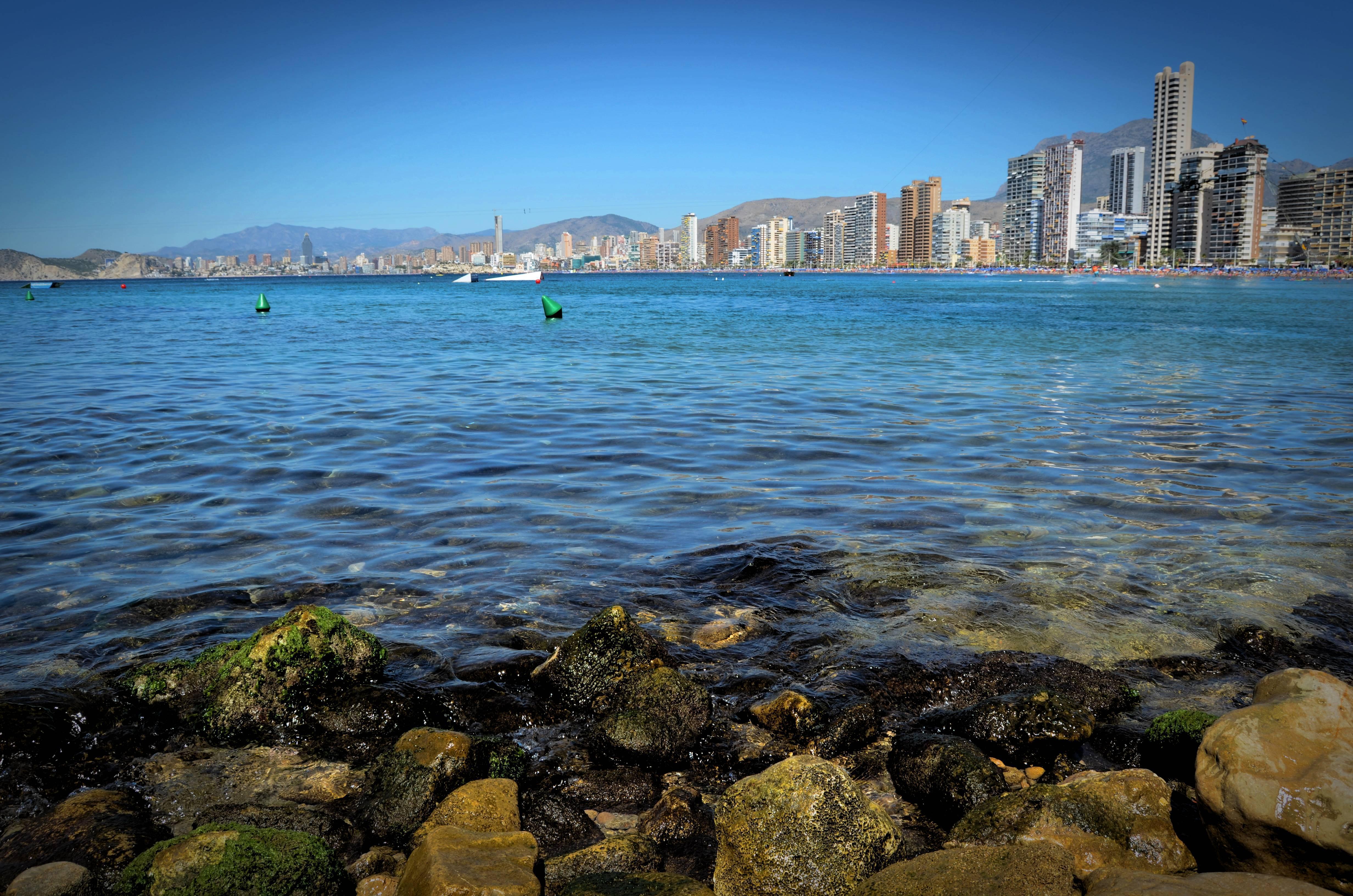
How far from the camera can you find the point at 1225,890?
301 cm

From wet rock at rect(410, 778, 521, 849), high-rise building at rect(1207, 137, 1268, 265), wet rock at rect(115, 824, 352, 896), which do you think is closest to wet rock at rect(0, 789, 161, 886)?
wet rock at rect(115, 824, 352, 896)

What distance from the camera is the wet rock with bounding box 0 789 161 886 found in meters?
3.74

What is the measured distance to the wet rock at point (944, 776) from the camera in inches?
169

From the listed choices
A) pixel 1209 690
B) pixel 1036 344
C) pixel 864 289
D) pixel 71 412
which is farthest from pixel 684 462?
pixel 864 289

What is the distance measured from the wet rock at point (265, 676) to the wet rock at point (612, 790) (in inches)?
72.7

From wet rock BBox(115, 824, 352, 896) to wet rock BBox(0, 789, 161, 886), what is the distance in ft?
0.80

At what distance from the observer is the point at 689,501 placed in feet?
32.9

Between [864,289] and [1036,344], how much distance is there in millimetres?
87916

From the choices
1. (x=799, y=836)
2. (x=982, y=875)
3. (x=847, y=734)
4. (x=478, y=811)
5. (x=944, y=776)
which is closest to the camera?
(x=982, y=875)

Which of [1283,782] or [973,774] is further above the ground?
[1283,782]

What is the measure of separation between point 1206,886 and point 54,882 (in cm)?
461

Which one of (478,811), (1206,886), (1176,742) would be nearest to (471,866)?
(478,811)

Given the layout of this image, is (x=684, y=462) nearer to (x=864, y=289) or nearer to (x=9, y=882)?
(x=9, y=882)

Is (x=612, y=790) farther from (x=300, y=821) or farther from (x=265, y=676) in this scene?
(x=265, y=676)
